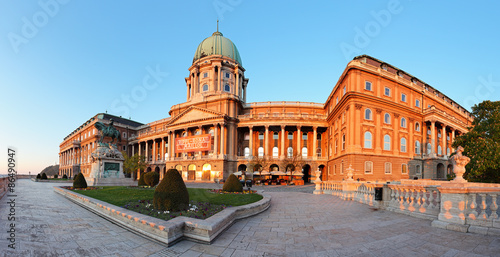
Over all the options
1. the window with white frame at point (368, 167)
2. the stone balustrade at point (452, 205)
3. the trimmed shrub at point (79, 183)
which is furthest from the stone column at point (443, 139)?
the trimmed shrub at point (79, 183)

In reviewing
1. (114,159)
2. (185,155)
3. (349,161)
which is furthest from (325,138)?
(114,159)

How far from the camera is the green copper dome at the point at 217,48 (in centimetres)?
6775

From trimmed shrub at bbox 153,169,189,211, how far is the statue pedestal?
20856 mm

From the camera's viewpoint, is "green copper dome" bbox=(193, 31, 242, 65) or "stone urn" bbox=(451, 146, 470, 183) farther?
"green copper dome" bbox=(193, 31, 242, 65)

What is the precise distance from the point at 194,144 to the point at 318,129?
27.4 metres

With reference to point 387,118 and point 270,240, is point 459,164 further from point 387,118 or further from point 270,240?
point 387,118

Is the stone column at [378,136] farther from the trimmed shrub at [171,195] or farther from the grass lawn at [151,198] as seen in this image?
the trimmed shrub at [171,195]

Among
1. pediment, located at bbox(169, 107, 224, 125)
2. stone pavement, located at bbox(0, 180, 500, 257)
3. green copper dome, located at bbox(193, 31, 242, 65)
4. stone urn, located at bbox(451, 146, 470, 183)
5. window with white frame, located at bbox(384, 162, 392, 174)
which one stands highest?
green copper dome, located at bbox(193, 31, 242, 65)

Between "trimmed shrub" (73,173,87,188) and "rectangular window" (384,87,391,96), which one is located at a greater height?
"rectangular window" (384,87,391,96)

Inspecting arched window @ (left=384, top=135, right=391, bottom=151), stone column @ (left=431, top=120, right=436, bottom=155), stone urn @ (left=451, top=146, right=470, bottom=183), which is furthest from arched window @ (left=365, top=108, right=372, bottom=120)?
stone urn @ (left=451, top=146, right=470, bottom=183)

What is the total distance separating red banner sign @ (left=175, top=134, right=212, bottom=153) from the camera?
45809 mm

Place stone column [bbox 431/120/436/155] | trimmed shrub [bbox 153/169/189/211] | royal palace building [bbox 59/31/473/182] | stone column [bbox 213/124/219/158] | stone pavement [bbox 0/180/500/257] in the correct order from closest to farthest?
1. stone pavement [bbox 0/180/500/257]
2. trimmed shrub [bbox 153/169/189/211]
3. royal palace building [bbox 59/31/473/182]
4. stone column [bbox 431/120/436/155]
5. stone column [bbox 213/124/219/158]

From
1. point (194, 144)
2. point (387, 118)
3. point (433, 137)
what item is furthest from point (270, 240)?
point (433, 137)

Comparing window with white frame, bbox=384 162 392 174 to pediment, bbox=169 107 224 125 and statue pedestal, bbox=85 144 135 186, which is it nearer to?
pediment, bbox=169 107 224 125
